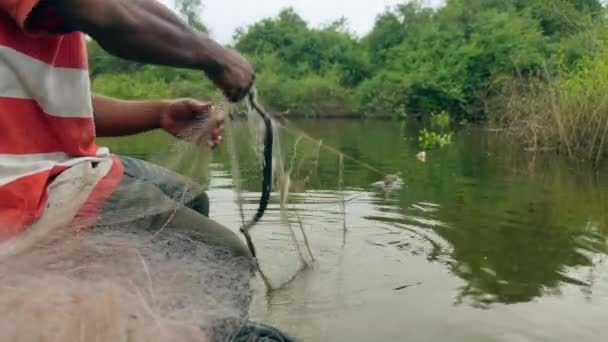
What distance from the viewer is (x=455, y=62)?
29016mm

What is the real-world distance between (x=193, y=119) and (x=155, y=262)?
0.82 meters

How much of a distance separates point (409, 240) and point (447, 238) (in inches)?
8.9

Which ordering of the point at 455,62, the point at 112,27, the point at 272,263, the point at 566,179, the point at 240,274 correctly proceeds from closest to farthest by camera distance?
1. the point at 112,27
2. the point at 240,274
3. the point at 272,263
4. the point at 566,179
5. the point at 455,62

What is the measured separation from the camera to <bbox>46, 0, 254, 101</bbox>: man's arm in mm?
1326

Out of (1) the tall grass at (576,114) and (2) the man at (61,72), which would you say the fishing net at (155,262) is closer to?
(2) the man at (61,72)

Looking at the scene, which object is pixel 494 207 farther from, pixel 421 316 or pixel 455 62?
pixel 455 62

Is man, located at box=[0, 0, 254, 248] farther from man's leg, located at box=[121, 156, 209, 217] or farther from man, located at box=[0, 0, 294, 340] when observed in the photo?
man's leg, located at box=[121, 156, 209, 217]

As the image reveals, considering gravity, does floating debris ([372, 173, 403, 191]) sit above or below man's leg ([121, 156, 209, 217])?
below

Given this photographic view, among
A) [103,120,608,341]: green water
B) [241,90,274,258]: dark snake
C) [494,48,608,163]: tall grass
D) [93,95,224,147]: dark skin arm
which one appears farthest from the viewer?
[494,48,608,163]: tall grass

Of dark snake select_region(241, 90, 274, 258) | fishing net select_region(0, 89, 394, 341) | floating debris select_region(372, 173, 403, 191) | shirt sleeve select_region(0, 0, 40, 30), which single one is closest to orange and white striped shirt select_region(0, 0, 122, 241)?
shirt sleeve select_region(0, 0, 40, 30)

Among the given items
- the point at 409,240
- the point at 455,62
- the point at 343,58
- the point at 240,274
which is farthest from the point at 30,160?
the point at 343,58

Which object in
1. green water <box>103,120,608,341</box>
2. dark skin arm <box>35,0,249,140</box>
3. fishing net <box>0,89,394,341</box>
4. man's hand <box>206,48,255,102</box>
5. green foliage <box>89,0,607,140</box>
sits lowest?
green water <box>103,120,608,341</box>

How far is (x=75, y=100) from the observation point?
5.22 ft

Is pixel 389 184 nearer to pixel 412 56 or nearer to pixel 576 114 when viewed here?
pixel 576 114
